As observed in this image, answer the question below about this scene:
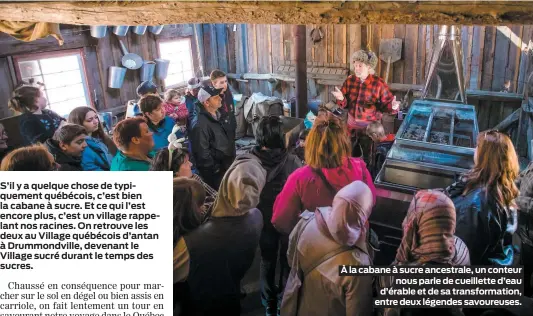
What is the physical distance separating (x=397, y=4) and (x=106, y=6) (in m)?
1.19

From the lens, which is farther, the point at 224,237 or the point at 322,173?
the point at 224,237

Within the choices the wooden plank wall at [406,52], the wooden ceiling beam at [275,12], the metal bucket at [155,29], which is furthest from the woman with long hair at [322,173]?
the metal bucket at [155,29]

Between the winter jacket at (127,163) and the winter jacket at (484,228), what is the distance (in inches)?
59.1

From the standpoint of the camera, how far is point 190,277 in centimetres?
200

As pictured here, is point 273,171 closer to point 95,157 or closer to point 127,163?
point 127,163

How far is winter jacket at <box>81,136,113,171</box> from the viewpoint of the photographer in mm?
2145

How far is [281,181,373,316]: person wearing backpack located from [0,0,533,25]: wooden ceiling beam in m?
0.78

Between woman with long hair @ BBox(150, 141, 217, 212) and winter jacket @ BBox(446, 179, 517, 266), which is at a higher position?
woman with long hair @ BBox(150, 141, 217, 212)

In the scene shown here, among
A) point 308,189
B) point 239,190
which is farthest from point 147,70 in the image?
point 308,189

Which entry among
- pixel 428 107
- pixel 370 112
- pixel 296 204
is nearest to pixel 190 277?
pixel 296 204

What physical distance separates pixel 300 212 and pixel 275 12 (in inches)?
37.5

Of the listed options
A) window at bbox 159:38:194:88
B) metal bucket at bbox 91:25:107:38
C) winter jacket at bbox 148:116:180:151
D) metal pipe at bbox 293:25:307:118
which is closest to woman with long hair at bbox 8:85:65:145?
winter jacket at bbox 148:116:180:151

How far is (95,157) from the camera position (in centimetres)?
221

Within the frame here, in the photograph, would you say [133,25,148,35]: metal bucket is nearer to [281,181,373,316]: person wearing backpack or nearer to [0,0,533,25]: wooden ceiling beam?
[0,0,533,25]: wooden ceiling beam
